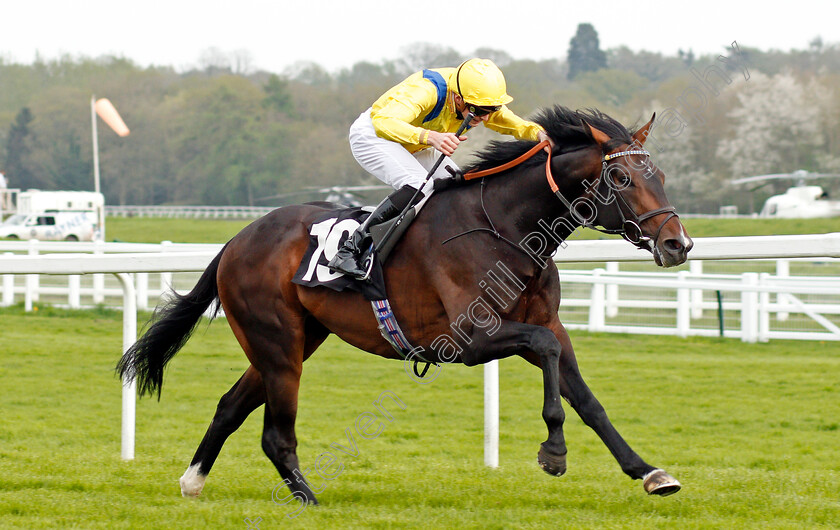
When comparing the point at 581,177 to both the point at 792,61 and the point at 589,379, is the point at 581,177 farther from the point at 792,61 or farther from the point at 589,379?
the point at 792,61

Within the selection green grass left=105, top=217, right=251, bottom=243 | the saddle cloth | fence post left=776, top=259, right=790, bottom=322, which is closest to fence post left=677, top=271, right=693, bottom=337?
fence post left=776, top=259, right=790, bottom=322

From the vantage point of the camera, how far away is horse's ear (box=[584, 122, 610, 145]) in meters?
3.64

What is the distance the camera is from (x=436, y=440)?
255 inches

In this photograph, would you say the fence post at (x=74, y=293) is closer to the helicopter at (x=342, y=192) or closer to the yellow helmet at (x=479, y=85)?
the helicopter at (x=342, y=192)

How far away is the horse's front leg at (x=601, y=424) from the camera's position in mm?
3348

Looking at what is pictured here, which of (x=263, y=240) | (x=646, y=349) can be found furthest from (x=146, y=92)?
(x=263, y=240)

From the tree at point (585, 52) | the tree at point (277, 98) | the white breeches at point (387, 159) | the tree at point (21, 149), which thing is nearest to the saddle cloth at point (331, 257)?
the white breeches at point (387, 159)

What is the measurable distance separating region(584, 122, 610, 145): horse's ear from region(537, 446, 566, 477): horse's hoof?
3.90 ft

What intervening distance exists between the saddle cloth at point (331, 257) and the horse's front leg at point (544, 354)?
0.56m

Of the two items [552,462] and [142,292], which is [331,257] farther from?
[142,292]

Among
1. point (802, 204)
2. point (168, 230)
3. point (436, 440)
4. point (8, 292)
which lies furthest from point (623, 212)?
point (168, 230)

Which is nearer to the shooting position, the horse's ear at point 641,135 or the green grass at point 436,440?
the horse's ear at point 641,135

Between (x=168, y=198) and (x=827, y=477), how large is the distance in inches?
2111

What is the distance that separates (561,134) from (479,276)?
672mm
